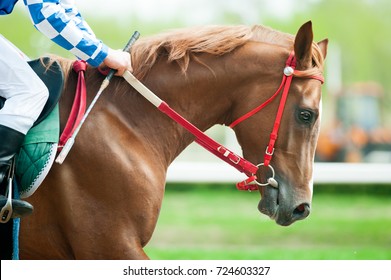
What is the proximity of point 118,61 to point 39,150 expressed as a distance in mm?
644

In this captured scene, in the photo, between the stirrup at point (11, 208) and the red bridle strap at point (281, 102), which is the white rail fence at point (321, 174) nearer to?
the red bridle strap at point (281, 102)

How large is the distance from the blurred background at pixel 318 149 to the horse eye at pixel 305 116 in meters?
3.29

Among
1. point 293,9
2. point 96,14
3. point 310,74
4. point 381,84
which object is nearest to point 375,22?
point 381,84

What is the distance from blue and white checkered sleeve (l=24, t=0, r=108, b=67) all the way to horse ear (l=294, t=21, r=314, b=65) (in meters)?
1.04

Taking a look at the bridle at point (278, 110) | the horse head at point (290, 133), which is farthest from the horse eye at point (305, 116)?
the bridle at point (278, 110)

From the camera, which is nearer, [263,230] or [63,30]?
[63,30]

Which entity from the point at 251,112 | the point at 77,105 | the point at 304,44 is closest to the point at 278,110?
the point at 251,112

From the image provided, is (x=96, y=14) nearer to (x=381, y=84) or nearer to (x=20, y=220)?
(x=381, y=84)

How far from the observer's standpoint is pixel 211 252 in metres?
8.34

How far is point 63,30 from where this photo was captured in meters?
3.54

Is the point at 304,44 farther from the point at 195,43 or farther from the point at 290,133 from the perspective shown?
the point at 195,43

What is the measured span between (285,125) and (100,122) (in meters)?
1.00

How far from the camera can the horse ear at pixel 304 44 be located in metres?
3.81

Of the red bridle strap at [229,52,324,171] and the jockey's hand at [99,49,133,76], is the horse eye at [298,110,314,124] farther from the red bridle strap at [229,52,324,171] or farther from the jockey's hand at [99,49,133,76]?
the jockey's hand at [99,49,133,76]
